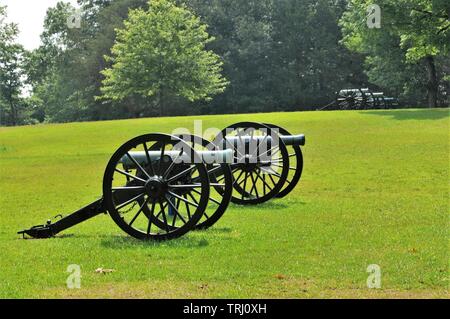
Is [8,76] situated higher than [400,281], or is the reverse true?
[8,76]

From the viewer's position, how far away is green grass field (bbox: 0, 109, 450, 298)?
6.74 metres

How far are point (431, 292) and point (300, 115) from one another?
101 ft

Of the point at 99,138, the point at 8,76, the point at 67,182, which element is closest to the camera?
the point at 67,182

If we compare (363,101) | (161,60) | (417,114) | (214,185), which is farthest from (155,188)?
(161,60)

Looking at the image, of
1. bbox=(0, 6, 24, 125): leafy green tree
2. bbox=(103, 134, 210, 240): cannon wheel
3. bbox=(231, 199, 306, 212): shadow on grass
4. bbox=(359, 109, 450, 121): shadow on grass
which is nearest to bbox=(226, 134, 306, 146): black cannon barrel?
bbox=(231, 199, 306, 212): shadow on grass

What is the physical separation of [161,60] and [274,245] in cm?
4707

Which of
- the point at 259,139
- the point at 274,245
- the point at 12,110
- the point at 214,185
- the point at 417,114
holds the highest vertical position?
the point at 12,110

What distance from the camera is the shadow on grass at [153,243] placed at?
8.57 m

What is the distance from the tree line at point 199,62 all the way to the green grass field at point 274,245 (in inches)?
1391

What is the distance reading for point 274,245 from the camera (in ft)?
28.4

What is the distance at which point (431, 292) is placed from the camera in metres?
6.43

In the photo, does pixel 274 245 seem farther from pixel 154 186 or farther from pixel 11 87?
pixel 11 87
